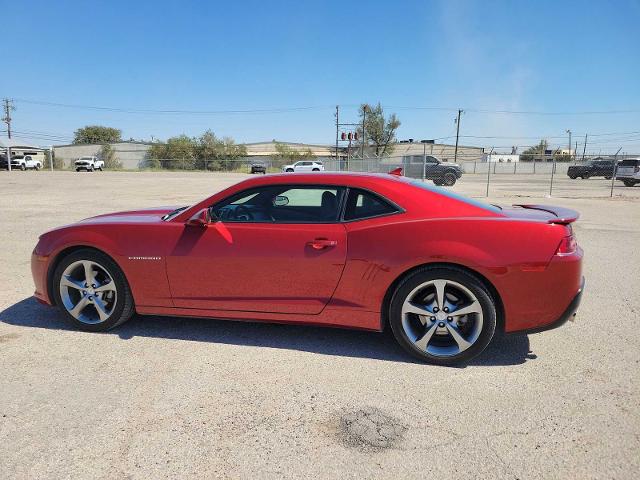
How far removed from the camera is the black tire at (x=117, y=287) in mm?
3871

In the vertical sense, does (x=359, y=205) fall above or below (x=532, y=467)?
above

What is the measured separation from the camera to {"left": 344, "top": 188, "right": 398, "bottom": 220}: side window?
11.4ft

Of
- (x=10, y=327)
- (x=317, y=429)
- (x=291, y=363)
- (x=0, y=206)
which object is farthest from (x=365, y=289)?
(x=0, y=206)

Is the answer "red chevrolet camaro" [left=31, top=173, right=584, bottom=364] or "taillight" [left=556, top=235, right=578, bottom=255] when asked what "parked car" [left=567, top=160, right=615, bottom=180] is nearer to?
"red chevrolet camaro" [left=31, top=173, right=584, bottom=364]

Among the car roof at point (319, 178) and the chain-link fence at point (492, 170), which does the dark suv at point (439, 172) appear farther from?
the car roof at point (319, 178)

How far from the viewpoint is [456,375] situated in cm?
324

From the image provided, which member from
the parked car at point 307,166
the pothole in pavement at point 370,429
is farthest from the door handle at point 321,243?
the parked car at point 307,166

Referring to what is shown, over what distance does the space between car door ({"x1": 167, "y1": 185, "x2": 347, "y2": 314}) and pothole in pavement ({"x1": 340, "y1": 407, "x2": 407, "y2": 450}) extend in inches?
37.9

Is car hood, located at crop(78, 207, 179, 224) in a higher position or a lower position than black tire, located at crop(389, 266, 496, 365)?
higher

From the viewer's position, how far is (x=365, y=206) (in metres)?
3.52

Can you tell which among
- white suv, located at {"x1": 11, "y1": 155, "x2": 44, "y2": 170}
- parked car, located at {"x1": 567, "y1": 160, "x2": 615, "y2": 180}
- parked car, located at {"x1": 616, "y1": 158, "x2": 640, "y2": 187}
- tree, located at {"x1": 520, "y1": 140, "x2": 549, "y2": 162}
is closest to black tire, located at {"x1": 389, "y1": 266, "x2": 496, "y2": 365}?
tree, located at {"x1": 520, "y1": 140, "x2": 549, "y2": 162}

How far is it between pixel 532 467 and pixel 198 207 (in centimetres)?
291

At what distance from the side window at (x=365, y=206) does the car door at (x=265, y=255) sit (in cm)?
9

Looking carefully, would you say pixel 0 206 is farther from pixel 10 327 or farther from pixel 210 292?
pixel 210 292
